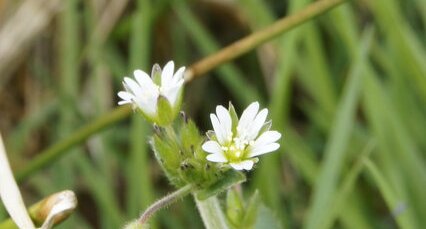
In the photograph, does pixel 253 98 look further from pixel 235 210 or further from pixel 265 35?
pixel 235 210

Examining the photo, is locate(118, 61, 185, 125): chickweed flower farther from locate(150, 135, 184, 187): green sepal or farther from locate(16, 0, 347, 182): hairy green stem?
locate(16, 0, 347, 182): hairy green stem

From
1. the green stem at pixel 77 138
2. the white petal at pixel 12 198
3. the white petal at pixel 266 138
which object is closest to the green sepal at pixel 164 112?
the white petal at pixel 266 138

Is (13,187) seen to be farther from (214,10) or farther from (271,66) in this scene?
(214,10)

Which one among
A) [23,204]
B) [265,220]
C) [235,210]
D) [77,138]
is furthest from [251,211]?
[77,138]

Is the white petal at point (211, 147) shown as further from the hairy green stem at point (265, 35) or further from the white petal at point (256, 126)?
the hairy green stem at point (265, 35)

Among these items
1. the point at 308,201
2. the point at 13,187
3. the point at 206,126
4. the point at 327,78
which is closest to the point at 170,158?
the point at 13,187

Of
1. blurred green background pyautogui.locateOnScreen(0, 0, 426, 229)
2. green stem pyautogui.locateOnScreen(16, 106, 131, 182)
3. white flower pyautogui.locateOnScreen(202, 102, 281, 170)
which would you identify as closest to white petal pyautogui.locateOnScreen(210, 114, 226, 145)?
white flower pyautogui.locateOnScreen(202, 102, 281, 170)

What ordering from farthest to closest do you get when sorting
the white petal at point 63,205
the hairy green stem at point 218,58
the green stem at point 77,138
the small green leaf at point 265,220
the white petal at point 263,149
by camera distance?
the green stem at point 77,138
the hairy green stem at point 218,58
the small green leaf at point 265,220
the white petal at point 63,205
the white petal at point 263,149
